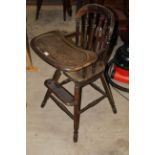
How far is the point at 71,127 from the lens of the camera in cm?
228

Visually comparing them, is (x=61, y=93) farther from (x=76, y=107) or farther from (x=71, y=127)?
(x=71, y=127)

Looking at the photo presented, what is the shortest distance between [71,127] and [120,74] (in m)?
0.75

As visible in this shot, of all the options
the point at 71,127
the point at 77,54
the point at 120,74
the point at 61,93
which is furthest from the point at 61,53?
the point at 120,74

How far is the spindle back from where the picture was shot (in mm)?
2051

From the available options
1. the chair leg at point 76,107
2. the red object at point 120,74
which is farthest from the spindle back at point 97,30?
the red object at point 120,74

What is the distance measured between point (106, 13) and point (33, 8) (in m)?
2.01

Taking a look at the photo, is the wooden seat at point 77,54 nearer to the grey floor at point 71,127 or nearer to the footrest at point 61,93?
the footrest at point 61,93

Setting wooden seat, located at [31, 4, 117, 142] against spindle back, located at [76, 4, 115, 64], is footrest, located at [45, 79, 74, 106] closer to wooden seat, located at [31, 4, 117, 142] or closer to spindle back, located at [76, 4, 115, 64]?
wooden seat, located at [31, 4, 117, 142]

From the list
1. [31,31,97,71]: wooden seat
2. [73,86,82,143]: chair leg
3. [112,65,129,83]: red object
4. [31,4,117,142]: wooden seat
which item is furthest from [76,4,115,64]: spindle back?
[112,65,129,83]: red object

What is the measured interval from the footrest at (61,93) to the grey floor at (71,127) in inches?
10.5

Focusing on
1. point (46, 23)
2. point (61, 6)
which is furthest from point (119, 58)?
point (61, 6)
